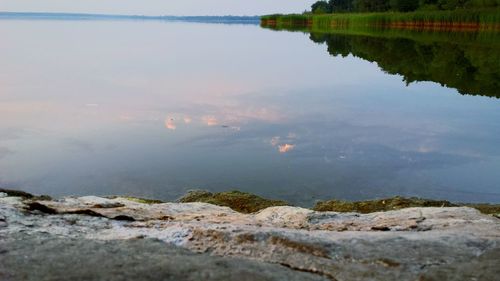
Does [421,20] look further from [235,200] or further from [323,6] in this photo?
[323,6]

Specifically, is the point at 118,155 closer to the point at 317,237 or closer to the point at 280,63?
the point at 317,237

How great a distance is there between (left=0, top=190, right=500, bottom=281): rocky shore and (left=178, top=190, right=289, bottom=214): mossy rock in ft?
11.3

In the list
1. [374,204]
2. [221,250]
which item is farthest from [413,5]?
[221,250]

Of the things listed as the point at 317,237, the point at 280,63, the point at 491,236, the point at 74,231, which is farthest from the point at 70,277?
the point at 280,63

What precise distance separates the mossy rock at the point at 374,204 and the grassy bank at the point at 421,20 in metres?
50.7

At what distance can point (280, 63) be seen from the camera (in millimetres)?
33969

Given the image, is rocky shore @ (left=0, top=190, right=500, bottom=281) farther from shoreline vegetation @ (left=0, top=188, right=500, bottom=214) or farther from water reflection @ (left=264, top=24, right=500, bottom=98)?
Answer: water reflection @ (left=264, top=24, right=500, bottom=98)

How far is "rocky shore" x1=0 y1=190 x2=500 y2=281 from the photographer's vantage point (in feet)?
10.5

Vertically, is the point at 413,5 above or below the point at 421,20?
above

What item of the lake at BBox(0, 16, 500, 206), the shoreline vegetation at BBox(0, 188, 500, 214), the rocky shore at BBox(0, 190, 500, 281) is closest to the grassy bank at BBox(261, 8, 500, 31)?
the lake at BBox(0, 16, 500, 206)

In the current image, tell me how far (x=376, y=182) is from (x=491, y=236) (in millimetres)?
6021

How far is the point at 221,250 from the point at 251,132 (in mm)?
10214

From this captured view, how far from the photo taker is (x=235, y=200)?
8781mm

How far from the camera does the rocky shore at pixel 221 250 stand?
10.5 feet
